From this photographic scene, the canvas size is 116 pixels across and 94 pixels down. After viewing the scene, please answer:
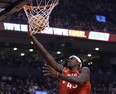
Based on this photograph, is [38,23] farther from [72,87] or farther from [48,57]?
[72,87]

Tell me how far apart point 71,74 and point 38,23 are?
1.30 metres

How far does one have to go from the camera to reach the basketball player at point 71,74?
16.6 feet

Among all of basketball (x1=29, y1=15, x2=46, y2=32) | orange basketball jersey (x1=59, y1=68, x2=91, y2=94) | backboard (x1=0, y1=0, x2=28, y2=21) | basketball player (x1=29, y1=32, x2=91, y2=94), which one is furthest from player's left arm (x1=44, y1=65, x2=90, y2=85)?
backboard (x1=0, y1=0, x2=28, y2=21)

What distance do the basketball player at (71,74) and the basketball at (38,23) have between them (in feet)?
2.59

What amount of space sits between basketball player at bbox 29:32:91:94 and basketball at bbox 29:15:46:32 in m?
0.79

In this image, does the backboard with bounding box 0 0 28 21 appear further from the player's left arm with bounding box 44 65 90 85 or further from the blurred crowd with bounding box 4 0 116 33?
the blurred crowd with bounding box 4 0 116 33

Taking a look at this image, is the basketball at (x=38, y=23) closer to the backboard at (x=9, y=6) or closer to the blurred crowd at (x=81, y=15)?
the backboard at (x=9, y=6)

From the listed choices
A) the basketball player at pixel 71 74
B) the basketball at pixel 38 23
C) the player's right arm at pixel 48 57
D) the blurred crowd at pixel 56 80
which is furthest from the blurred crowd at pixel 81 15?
the basketball player at pixel 71 74

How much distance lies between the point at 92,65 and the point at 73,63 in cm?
2528

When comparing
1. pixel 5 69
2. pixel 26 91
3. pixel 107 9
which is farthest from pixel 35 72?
pixel 107 9

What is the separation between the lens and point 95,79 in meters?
26.6

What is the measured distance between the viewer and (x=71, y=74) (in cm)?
543

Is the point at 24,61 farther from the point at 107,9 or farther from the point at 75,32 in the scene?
the point at 107,9

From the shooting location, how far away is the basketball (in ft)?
20.5
